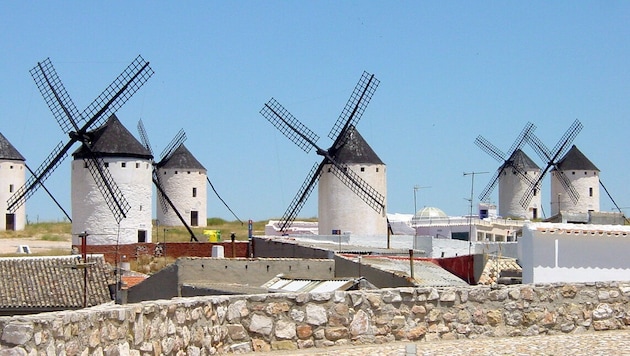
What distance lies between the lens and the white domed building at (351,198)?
40344 mm

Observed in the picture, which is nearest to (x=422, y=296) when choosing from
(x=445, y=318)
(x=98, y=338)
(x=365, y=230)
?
(x=445, y=318)

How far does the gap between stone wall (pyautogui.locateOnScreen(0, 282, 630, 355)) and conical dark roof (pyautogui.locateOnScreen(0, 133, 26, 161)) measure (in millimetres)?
47739

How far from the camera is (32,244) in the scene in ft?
147

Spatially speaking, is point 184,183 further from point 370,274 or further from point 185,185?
point 370,274

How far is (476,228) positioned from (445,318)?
3996cm

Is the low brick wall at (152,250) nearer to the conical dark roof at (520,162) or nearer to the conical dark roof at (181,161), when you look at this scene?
the conical dark roof at (181,161)

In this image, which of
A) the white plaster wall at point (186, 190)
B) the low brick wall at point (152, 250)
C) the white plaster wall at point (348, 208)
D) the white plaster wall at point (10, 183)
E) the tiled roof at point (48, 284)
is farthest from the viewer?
the white plaster wall at point (186, 190)

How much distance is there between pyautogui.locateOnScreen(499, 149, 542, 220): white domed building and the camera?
61500 mm

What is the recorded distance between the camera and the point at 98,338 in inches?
226

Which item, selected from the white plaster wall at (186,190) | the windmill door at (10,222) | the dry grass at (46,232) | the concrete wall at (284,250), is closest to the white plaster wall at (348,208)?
the concrete wall at (284,250)

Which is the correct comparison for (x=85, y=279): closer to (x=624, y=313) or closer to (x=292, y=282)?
(x=292, y=282)

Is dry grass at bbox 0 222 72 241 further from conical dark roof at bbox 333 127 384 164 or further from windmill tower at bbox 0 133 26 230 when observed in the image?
conical dark roof at bbox 333 127 384 164

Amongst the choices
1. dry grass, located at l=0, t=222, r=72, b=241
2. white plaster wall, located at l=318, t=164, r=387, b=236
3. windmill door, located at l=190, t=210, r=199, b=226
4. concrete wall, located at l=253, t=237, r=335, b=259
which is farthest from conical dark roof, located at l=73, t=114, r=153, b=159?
windmill door, located at l=190, t=210, r=199, b=226

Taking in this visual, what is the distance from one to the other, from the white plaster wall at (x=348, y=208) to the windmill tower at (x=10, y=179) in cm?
1859
